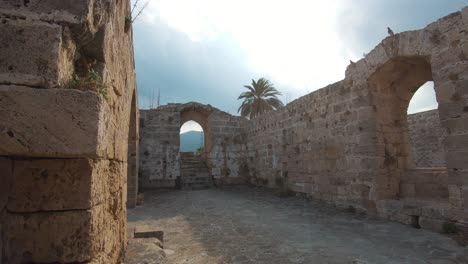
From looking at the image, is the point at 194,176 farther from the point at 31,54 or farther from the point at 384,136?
the point at 31,54

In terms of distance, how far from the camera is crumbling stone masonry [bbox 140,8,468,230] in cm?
498

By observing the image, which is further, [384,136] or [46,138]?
[384,136]

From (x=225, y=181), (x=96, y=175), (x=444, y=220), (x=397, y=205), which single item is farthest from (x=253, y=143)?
(x=96, y=175)

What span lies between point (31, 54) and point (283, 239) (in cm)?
412

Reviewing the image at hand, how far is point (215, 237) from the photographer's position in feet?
16.3

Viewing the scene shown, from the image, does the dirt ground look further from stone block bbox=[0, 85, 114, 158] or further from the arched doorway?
stone block bbox=[0, 85, 114, 158]

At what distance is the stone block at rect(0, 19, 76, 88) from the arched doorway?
6.32 metres

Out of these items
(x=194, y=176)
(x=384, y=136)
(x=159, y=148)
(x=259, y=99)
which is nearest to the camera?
Result: (x=384, y=136)

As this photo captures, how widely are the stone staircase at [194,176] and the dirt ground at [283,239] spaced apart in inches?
210

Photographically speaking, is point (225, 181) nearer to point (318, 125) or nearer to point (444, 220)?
point (318, 125)

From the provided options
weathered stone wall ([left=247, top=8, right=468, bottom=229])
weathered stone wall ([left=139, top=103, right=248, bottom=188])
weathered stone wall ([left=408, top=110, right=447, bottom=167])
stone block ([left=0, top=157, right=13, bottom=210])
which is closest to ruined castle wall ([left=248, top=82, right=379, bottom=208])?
weathered stone wall ([left=247, top=8, right=468, bottom=229])

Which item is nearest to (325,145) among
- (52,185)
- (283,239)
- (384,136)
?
(384,136)

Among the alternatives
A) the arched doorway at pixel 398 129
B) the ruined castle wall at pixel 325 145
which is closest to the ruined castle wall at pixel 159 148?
the ruined castle wall at pixel 325 145

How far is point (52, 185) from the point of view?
1.73 metres
